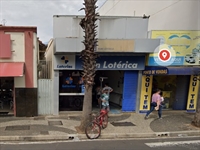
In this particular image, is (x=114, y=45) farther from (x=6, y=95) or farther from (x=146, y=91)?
(x=6, y=95)

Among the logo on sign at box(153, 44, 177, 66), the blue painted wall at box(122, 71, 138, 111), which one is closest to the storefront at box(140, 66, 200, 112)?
the blue painted wall at box(122, 71, 138, 111)

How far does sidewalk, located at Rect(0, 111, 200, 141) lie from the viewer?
7014 mm

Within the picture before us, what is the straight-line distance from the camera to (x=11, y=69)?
28.2ft

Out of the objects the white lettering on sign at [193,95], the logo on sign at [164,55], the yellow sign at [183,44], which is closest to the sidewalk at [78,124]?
the white lettering on sign at [193,95]

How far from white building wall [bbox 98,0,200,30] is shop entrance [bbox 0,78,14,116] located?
33.2ft

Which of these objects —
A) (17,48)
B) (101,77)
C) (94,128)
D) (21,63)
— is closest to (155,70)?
(101,77)

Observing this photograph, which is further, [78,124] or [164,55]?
[164,55]

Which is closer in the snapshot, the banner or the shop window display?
the banner

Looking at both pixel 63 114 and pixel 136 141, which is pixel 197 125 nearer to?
pixel 136 141

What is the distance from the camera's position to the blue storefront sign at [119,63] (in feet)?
32.7

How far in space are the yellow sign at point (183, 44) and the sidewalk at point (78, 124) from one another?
309cm

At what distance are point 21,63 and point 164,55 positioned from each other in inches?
288

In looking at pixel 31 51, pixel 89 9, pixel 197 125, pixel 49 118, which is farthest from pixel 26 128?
pixel 197 125

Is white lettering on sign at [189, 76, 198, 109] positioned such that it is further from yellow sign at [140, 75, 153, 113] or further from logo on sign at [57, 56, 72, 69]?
logo on sign at [57, 56, 72, 69]
